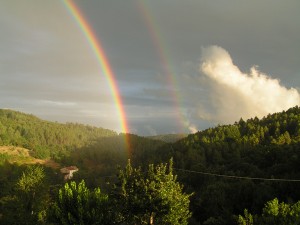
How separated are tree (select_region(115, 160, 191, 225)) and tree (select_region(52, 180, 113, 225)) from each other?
6413mm

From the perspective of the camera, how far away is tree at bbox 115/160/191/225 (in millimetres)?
30453

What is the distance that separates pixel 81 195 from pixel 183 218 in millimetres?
14851

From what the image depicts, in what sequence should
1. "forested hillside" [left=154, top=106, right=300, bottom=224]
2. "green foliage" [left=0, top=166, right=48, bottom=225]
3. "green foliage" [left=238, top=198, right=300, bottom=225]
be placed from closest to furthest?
1. "green foliage" [left=238, top=198, right=300, bottom=225]
2. "green foliage" [left=0, top=166, right=48, bottom=225]
3. "forested hillside" [left=154, top=106, right=300, bottom=224]

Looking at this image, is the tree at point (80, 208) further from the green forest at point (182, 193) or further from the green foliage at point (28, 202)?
the green foliage at point (28, 202)

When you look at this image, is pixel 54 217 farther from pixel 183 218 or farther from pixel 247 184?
pixel 247 184

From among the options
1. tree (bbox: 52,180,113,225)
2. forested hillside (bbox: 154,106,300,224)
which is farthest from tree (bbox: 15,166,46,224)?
forested hillside (bbox: 154,106,300,224)

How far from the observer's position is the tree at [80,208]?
3853cm

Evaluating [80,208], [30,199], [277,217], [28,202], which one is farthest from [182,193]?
[28,202]

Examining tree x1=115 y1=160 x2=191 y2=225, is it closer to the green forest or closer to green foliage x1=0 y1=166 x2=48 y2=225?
the green forest

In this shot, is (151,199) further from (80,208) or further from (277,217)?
(277,217)

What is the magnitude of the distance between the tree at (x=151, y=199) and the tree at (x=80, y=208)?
21.0 ft

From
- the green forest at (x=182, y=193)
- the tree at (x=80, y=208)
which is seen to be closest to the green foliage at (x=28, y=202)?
the green forest at (x=182, y=193)

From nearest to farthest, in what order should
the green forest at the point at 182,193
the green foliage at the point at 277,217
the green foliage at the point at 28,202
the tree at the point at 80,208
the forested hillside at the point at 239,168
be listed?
the green forest at the point at 182,193 < the green foliage at the point at 277,217 < the tree at the point at 80,208 < the green foliage at the point at 28,202 < the forested hillside at the point at 239,168

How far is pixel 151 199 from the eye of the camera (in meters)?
30.8
